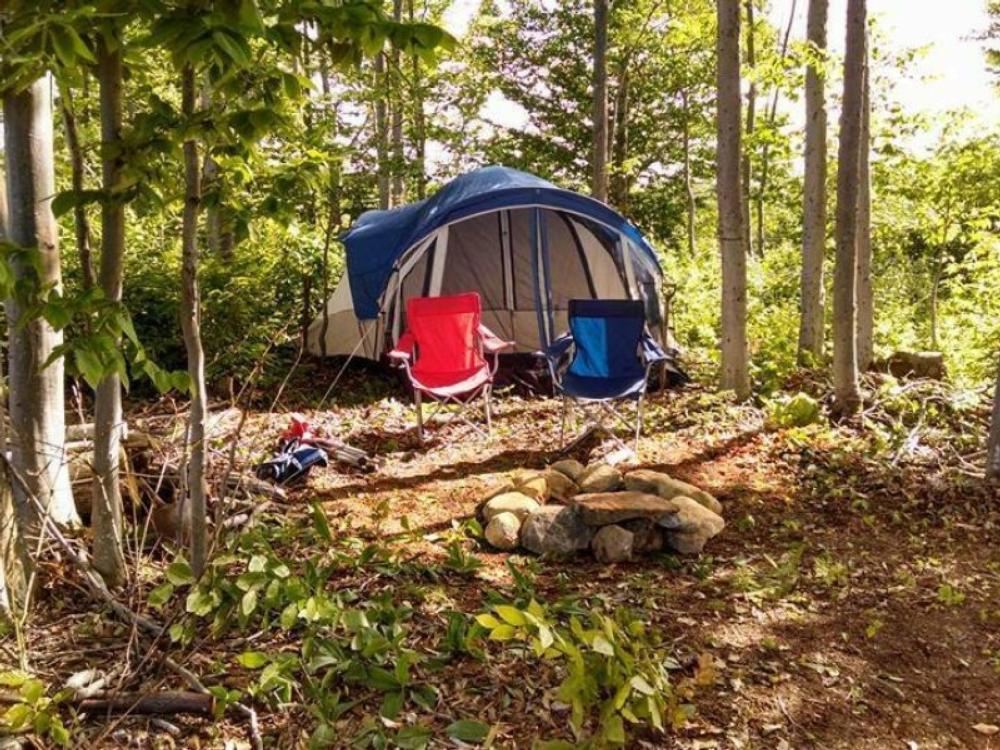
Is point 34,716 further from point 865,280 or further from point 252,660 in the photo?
point 865,280

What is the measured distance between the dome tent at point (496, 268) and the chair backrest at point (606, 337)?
4.57 ft

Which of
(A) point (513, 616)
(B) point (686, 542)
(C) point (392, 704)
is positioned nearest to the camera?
(A) point (513, 616)

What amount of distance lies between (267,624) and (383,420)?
10.8 ft

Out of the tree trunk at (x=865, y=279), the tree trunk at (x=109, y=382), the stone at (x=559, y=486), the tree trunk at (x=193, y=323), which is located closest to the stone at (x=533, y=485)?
the stone at (x=559, y=486)

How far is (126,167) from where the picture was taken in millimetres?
1761

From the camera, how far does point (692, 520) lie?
3.05 meters

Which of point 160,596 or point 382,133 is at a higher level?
point 382,133

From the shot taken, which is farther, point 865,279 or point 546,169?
point 546,169

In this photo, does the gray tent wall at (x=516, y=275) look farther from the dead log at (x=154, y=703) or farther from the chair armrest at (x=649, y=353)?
the dead log at (x=154, y=703)

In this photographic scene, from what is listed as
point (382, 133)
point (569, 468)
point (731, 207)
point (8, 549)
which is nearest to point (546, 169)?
point (382, 133)

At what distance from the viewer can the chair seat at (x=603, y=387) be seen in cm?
445

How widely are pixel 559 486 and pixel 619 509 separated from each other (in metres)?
0.71

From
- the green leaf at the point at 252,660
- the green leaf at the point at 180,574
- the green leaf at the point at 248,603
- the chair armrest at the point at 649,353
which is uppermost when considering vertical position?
the chair armrest at the point at 649,353

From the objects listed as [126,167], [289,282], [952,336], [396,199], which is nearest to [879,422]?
[126,167]
